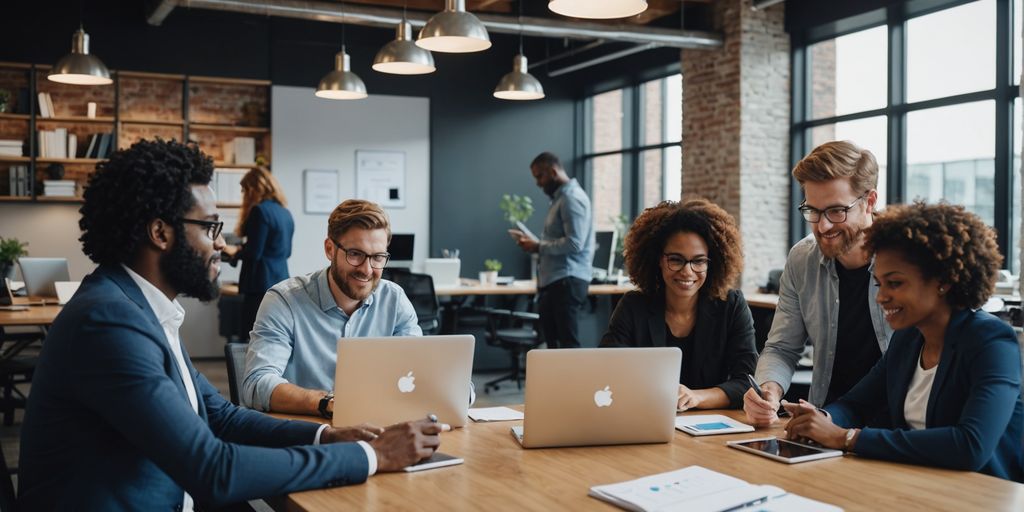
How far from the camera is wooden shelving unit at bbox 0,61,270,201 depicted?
8930mm

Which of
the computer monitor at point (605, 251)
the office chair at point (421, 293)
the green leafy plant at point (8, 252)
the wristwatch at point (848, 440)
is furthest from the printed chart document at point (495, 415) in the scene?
the computer monitor at point (605, 251)

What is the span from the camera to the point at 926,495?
1813mm

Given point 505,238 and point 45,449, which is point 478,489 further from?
point 505,238

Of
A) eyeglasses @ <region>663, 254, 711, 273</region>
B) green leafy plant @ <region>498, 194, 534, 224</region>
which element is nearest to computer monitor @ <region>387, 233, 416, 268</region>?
green leafy plant @ <region>498, 194, 534, 224</region>

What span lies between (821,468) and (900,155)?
20.5 feet

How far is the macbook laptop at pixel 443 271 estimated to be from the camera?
312 inches

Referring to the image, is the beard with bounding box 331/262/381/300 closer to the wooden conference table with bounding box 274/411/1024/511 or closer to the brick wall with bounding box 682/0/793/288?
the wooden conference table with bounding box 274/411/1024/511

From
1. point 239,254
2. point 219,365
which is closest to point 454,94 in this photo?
point 219,365

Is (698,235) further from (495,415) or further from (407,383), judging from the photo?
(407,383)

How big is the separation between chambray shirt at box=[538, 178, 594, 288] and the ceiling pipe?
173 cm

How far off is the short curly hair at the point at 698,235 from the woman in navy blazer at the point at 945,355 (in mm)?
843

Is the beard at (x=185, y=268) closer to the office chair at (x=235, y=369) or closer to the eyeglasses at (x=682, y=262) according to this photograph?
the office chair at (x=235, y=369)

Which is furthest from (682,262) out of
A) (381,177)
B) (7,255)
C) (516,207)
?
(381,177)

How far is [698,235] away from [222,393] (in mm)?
5331
